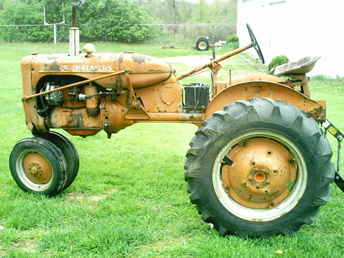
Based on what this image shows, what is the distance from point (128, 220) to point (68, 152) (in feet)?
4.09

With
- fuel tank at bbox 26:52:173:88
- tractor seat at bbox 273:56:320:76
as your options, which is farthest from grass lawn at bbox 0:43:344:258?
tractor seat at bbox 273:56:320:76

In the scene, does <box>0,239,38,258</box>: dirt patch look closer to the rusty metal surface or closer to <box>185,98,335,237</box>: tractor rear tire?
<box>185,98,335,237</box>: tractor rear tire

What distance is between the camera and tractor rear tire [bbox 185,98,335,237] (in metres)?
3.68

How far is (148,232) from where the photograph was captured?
4.04 meters

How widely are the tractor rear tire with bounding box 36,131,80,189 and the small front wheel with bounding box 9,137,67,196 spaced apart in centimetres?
18

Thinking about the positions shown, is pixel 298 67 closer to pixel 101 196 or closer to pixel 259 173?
pixel 259 173

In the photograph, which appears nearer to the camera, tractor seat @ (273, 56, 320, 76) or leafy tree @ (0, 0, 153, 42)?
tractor seat @ (273, 56, 320, 76)

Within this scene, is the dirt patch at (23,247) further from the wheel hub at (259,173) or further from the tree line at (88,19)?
the tree line at (88,19)

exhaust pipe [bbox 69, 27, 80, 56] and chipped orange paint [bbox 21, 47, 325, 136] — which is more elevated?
exhaust pipe [bbox 69, 27, 80, 56]

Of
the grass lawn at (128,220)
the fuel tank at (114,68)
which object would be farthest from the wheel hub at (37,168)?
the fuel tank at (114,68)

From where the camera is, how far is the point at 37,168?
4953mm

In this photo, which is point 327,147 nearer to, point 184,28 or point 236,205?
point 236,205

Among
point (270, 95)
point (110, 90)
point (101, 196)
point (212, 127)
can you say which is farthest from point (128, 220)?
point (270, 95)

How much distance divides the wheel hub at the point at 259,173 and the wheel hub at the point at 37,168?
6.42 feet
